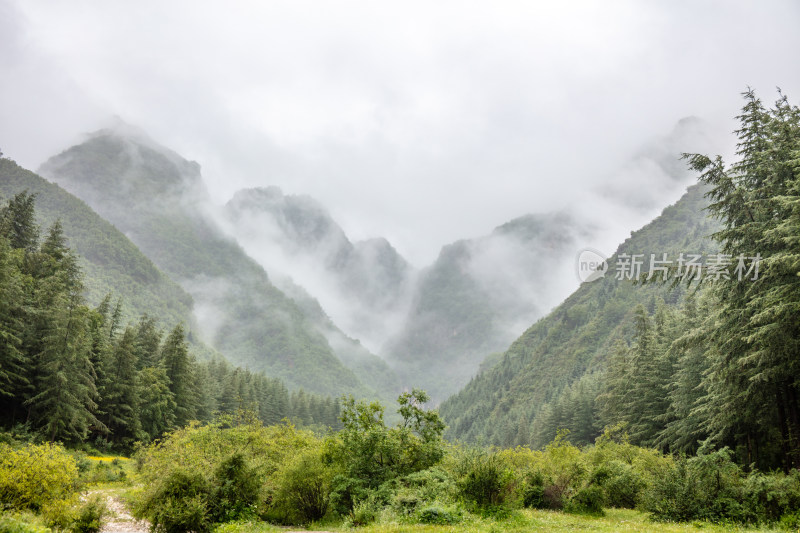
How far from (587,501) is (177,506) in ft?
64.7

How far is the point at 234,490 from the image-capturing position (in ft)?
55.2

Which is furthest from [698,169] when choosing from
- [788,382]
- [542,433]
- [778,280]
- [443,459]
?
[542,433]

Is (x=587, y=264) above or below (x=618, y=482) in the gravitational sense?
above

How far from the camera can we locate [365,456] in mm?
20797

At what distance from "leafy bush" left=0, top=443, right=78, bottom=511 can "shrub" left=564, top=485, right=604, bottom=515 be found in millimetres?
23419

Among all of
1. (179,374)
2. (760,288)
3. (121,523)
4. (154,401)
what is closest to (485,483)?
(760,288)

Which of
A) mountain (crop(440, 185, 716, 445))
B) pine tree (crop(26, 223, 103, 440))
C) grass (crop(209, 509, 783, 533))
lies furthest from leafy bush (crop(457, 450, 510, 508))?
mountain (crop(440, 185, 716, 445))

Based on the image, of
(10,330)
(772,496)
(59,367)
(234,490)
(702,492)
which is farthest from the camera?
(59,367)

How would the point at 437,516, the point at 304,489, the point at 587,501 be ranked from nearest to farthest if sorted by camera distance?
the point at 437,516 → the point at 304,489 → the point at 587,501

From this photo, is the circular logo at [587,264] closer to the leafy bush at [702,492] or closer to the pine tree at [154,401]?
the leafy bush at [702,492]

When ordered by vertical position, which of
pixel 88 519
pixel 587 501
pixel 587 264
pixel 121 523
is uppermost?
pixel 587 264

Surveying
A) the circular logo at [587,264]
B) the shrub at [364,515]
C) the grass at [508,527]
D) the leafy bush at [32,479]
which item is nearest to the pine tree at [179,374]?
the leafy bush at [32,479]

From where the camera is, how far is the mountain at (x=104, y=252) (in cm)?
16212

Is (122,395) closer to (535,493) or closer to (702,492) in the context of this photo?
(535,493)
